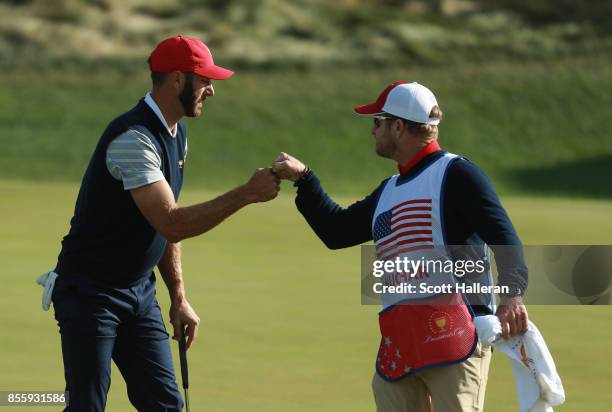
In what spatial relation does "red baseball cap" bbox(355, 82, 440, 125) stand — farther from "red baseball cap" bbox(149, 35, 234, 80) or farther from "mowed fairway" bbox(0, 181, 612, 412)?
"mowed fairway" bbox(0, 181, 612, 412)

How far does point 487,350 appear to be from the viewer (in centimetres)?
509

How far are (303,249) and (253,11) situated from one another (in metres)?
37.7

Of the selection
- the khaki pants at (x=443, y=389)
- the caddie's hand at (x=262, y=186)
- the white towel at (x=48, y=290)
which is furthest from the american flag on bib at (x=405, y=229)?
the white towel at (x=48, y=290)

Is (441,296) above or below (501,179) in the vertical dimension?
below

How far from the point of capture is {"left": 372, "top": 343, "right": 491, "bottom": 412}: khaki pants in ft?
16.4

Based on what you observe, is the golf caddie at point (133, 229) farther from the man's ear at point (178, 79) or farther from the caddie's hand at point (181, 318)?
the caddie's hand at point (181, 318)

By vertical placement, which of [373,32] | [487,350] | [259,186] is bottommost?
[487,350]

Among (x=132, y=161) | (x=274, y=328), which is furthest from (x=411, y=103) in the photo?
(x=274, y=328)

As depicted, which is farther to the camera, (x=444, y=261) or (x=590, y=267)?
(x=590, y=267)

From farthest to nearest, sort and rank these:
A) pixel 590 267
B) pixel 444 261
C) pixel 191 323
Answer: pixel 590 267 → pixel 191 323 → pixel 444 261

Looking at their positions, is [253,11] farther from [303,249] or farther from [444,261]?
[444,261]

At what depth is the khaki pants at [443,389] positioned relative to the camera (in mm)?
5000

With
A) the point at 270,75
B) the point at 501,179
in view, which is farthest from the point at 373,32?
the point at 501,179

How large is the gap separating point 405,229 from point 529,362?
70cm
